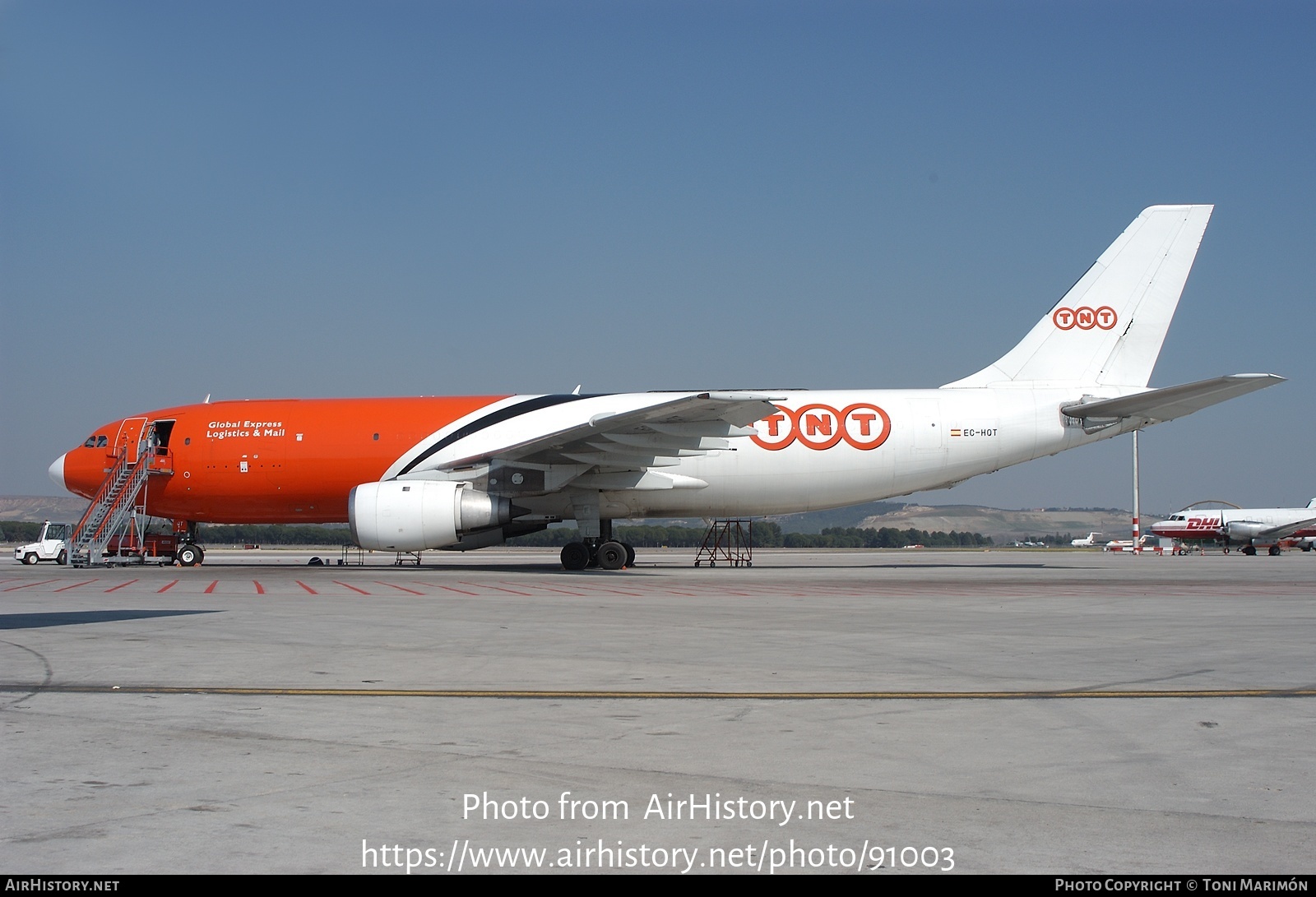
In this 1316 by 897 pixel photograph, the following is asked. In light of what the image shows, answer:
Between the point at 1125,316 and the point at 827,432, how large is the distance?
311 inches

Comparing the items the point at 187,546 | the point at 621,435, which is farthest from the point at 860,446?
the point at 187,546

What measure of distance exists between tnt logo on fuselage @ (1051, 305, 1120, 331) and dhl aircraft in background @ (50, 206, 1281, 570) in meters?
0.04

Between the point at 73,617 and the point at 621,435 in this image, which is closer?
the point at 73,617

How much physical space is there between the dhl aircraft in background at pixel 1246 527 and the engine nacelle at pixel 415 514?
40934 millimetres

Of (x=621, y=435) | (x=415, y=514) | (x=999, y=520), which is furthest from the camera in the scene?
(x=999, y=520)

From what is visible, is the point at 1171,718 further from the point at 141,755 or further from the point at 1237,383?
the point at 1237,383

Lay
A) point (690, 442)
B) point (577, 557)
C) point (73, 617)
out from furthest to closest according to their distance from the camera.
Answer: point (577, 557)
point (690, 442)
point (73, 617)

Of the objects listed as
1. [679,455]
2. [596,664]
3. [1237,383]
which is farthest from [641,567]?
[596,664]

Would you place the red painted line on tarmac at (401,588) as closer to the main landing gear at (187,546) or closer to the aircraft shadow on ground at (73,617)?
the aircraft shadow on ground at (73,617)

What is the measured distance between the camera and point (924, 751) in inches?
203

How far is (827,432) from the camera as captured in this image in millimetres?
24125

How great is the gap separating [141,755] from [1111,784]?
4.46 m

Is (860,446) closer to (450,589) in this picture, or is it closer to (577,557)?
(577,557)

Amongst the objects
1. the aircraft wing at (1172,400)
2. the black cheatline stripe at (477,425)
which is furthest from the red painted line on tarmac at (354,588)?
the aircraft wing at (1172,400)
